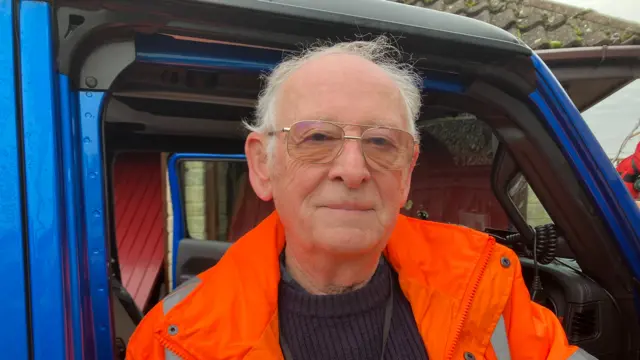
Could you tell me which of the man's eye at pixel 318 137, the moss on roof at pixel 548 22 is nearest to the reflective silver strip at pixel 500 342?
the man's eye at pixel 318 137

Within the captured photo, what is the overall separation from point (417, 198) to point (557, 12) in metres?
2.82

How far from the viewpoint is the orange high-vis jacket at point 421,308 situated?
1.24 metres

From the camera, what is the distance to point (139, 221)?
609 centimetres

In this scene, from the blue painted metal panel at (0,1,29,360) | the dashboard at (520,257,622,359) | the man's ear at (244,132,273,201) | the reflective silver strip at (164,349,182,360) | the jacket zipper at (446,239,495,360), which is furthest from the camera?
the dashboard at (520,257,622,359)

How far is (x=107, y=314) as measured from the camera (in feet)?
3.92

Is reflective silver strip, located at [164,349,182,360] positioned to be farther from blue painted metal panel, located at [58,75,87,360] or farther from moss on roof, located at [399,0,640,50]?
moss on roof, located at [399,0,640,50]

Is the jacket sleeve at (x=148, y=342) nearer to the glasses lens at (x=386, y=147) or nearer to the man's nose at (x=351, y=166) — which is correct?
the man's nose at (x=351, y=166)

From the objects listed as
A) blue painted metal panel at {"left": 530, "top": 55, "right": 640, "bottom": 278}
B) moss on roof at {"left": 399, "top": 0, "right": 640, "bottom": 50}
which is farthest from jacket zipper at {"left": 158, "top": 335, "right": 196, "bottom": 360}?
moss on roof at {"left": 399, "top": 0, "right": 640, "bottom": 50}

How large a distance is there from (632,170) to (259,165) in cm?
532

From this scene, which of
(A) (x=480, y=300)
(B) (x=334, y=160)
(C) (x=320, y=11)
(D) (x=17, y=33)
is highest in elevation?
(C) (x=320, y=11)

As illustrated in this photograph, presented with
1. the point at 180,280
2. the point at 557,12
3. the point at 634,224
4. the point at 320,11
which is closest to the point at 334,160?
the point at 320,11

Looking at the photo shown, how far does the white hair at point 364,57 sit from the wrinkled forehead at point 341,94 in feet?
0.08

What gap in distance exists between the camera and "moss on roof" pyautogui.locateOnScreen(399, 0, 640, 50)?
4.30 meters

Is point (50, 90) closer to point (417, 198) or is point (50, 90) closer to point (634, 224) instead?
point (634, 224)
